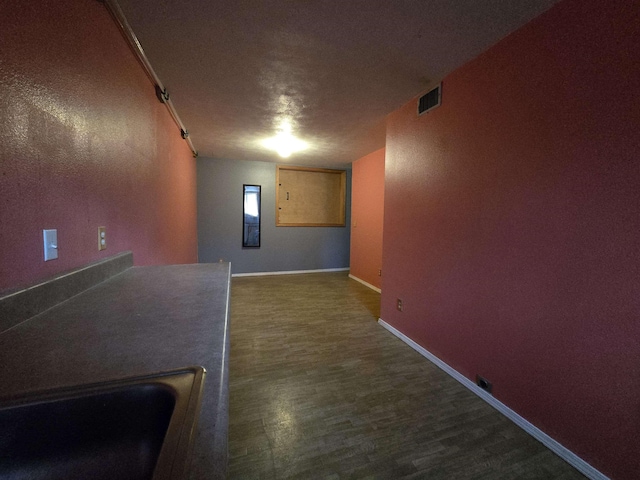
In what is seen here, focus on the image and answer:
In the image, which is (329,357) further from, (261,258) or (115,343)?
(261,258)

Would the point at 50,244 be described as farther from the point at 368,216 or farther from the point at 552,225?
the point at 368,216

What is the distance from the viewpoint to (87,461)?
1.67ft

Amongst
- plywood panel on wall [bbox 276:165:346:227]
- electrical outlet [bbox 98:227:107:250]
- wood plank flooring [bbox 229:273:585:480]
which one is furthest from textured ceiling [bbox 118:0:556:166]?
plywood panel on wall [bbox 276:165:346:227]

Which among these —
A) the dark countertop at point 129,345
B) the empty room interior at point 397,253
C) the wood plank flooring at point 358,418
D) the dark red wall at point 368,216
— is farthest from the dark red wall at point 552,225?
the dark red wall at point 368,216

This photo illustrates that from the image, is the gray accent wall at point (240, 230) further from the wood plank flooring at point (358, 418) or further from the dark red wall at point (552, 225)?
the dark red wall at point (552, 225)

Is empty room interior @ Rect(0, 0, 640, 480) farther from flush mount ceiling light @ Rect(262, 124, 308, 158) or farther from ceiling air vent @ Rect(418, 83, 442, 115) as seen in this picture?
flush mount ceiling light @ Rect(262, 124, 308, 158)

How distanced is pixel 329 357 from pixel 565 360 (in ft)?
5.10

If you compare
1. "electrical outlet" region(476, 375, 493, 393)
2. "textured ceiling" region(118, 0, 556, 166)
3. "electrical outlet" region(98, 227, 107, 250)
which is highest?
"textured ceiling" region(118, 0, 556, 166)

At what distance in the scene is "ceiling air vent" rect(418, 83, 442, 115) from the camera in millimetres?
2098

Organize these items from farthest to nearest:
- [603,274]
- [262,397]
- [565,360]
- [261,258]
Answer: [261,258], [262,397], [565,360], [603,274]

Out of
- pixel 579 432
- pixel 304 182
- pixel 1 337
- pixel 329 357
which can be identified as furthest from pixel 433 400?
pixel 304 182

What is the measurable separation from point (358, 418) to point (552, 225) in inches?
61.1

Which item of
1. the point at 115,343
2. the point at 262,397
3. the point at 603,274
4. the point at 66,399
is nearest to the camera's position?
the point at 66,399

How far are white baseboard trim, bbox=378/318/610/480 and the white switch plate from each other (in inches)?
97.2
